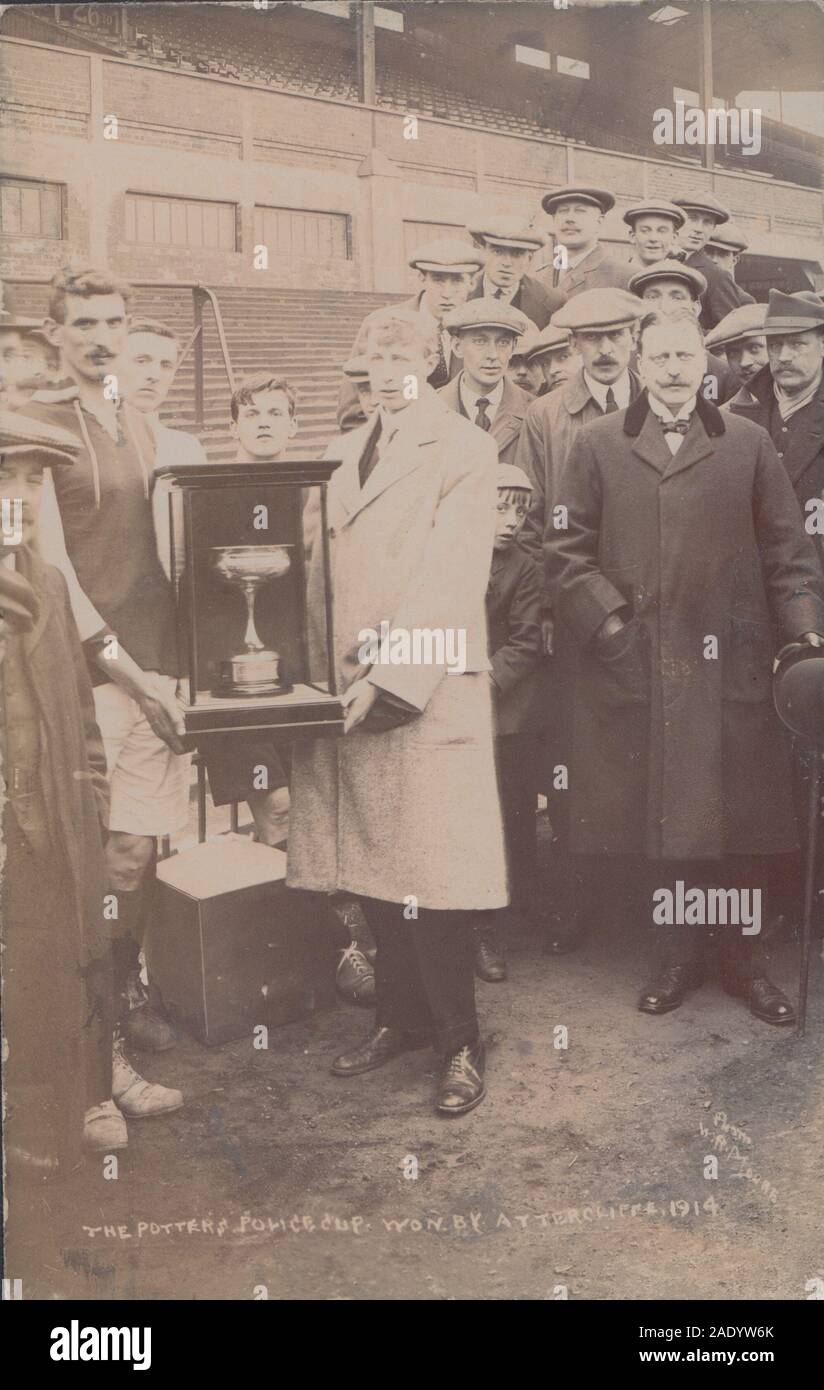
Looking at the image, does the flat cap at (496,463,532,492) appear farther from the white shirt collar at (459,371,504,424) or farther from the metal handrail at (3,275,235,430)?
the metal handrail at (3,275,235,430)

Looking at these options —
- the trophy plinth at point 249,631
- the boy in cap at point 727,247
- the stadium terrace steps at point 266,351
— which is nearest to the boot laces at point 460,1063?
the trophy plinth at point 249,631

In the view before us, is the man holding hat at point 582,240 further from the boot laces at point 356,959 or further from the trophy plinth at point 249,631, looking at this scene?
the boot laces at point 356,959

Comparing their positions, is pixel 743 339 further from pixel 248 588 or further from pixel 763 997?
pixel 763 997

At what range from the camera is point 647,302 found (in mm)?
3566

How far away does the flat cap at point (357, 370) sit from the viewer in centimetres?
331

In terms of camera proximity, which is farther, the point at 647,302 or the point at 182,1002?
the point at 647,302

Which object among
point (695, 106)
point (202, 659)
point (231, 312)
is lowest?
point (202, 659)

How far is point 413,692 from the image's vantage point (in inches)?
128

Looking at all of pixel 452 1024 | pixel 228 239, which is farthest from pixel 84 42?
pixel 452 1024

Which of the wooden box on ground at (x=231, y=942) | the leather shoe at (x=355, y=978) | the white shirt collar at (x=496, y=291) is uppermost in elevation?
the white shirt collar at (x=496, y=291)

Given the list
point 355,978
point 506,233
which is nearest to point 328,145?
point 506,233

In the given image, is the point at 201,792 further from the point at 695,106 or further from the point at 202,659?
the point at 695,106

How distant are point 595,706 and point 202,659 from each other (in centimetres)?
108
